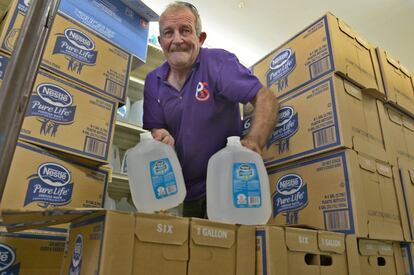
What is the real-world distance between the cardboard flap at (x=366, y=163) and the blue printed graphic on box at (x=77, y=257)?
3.22ft

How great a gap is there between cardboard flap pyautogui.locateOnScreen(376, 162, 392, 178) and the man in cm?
46

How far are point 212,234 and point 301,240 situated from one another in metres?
0.28

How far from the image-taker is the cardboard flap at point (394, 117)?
154cm

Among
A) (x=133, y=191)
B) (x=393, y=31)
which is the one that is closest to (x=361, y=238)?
(x=133, y=191)

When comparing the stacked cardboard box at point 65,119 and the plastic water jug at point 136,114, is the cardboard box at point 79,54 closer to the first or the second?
the stacked cardboard box at point 65,119


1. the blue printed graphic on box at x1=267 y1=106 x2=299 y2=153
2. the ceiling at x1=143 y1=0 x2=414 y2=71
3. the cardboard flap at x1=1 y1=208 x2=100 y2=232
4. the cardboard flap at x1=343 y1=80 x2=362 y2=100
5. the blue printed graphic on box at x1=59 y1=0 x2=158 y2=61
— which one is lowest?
the cardboard flap at x1=1 y1=208 x2=100 y2=232

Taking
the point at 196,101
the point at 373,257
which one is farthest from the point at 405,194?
the point at 196,101

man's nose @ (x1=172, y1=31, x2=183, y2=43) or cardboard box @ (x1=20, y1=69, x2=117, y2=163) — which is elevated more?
man's nose @ (x1=172, y1=31, x2=183, y2=43)

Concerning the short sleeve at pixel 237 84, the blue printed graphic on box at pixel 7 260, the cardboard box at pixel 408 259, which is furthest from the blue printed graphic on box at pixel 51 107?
the cardboard box at pixel 408 259

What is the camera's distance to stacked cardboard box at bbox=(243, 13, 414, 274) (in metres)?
1.14

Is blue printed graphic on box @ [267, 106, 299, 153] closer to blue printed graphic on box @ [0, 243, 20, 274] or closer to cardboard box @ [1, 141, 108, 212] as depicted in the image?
cardboard box @ [1, 141, 108, 212]

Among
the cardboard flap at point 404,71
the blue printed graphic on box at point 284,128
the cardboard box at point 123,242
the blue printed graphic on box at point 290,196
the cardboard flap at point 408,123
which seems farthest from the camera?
the cardboard flap at point 404,71

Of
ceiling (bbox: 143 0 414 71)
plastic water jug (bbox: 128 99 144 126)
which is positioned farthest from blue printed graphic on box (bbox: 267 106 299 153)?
ceiling (bbox: 143 0 414 71)

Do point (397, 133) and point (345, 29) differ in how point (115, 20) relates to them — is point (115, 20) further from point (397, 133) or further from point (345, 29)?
point (397, 133)
